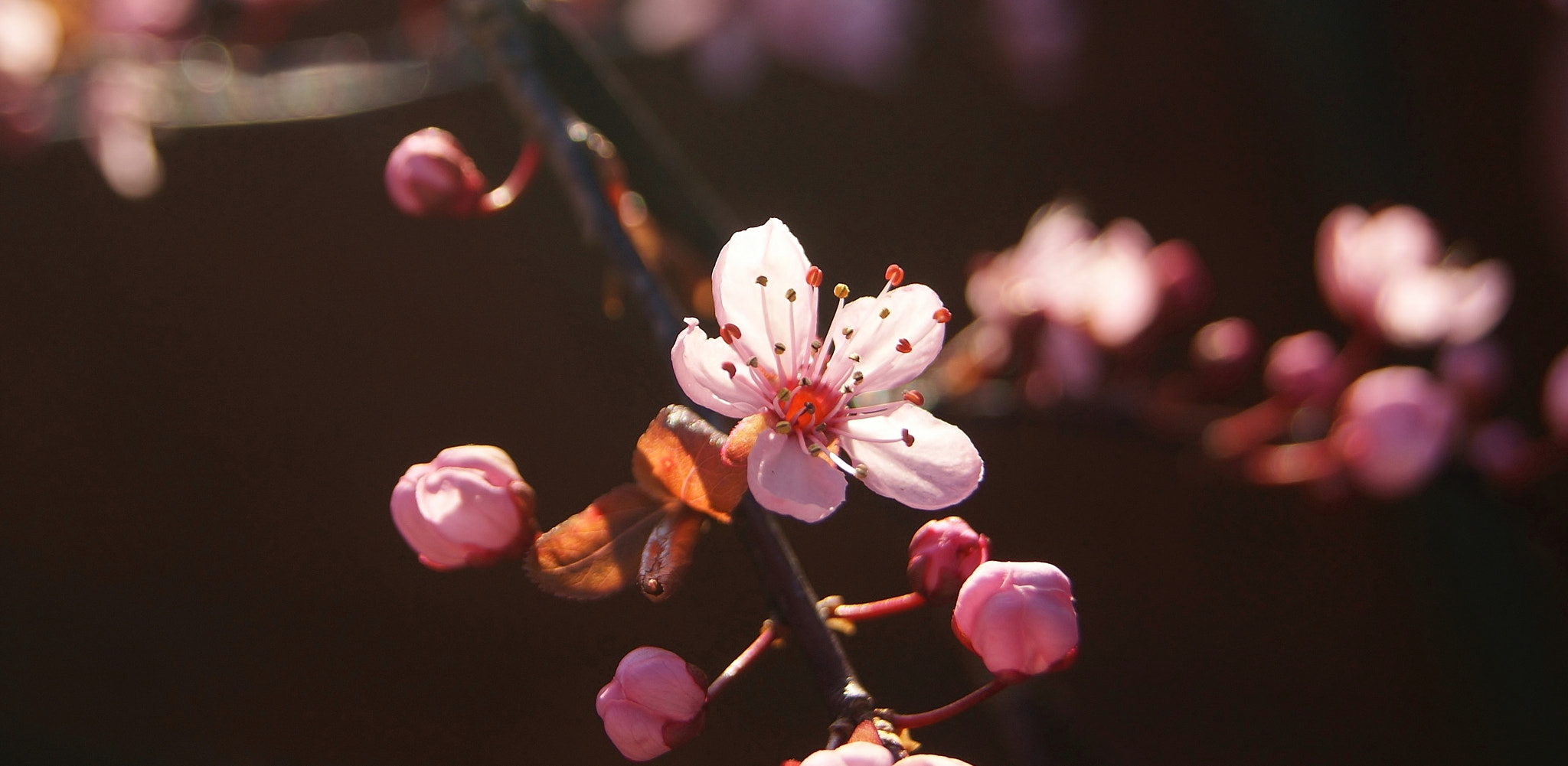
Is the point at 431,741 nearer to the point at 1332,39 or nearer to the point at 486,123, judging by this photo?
the point at 486,123

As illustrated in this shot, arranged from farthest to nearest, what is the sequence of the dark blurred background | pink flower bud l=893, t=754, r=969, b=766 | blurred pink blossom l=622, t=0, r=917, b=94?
1. the dark blurred background
2. blurred pink blossom l=622, t=0, r=917, b=94
3. pink flower bud l=893, t=754, r=969, b=766

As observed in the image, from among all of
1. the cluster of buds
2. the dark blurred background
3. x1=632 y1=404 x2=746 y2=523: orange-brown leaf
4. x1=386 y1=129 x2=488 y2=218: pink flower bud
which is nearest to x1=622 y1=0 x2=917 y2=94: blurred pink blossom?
the dark blurred background

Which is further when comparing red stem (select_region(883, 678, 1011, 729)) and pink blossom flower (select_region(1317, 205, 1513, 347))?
pink blossom flower (select_region(1317, 205, 1513, 347))

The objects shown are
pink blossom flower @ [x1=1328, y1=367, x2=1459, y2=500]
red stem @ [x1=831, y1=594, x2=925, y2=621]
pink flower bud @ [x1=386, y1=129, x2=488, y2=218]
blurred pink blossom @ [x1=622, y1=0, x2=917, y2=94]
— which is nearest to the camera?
red stem @ [x1=831, y1=594, x2=925, y2=621]

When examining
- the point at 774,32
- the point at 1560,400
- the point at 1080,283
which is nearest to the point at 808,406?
the point at 1080,283

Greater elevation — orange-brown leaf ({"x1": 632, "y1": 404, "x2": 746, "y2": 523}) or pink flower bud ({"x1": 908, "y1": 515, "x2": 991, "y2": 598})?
orange-brown leaf ({"x1": 632, "y1": 404, "x2": 746, "y2": 523})

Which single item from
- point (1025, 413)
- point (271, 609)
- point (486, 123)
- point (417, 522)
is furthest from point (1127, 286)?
point (271, 609)

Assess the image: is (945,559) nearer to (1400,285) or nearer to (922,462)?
(922,462)

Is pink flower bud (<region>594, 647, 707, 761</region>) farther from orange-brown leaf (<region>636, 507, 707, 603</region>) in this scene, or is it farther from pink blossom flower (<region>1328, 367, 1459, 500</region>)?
pink blossom flower (<region>1328, 367, 1459, 500</region>)
